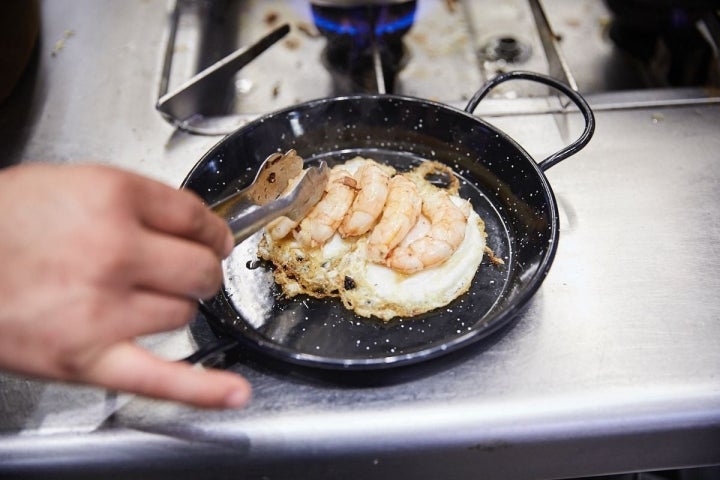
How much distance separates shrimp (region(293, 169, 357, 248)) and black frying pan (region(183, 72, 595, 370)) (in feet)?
0.48

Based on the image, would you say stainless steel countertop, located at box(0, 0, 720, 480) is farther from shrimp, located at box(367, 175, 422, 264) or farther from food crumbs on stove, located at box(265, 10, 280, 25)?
food crumbs on stove, located at box(265, 10, 280, 25)

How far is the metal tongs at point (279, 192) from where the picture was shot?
4.90 ft

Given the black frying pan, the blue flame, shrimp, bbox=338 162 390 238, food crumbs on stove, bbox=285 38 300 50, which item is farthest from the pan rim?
food crumbs on stove, bbox=285 38 300 50

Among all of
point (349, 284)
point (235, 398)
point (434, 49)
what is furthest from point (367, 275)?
point (434, 49)

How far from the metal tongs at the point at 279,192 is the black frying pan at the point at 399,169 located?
0.15 meters

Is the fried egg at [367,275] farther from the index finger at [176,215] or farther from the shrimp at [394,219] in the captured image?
the index finger at [176,215]

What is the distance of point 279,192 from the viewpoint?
1703 millimetres

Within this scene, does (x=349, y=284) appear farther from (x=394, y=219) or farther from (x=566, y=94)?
(x=566, y=94)

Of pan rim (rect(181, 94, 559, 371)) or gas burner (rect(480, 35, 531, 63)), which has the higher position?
gas burner (rect(480, 35, 531, 63))

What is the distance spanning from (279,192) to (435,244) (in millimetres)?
460

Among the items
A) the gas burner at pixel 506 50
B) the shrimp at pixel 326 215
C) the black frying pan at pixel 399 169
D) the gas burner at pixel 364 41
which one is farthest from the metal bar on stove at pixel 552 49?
the shrimp at pixel 326 215

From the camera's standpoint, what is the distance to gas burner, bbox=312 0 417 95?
224cm

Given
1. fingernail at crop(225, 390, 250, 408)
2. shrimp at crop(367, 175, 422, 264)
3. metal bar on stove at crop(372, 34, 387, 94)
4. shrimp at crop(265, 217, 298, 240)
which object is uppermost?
metal bar on stove at crop(372, 34, 387, 94)

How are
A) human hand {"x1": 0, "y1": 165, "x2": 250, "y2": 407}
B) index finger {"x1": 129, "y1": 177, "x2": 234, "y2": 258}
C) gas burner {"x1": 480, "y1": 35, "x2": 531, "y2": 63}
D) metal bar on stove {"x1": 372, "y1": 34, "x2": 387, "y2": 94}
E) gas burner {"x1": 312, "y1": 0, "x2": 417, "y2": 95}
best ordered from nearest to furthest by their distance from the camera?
1. human hand {"x1": 0, "y1": 165, "x2": 250, "y2": 407}
2. index finger {"x1": 129, "y1": 177, "x2": 234, "y2": 258}
3. metal bar on stove {"x1": 372, "y1": 34, "x2": 387, "y2": 94}
4. gas burner {"x1": 312, "y1": 0, "x2": 417, "y2": 95}
5. gas burner {"x1": 480, "y1": 35, "x2": 531, "y2": 63}
